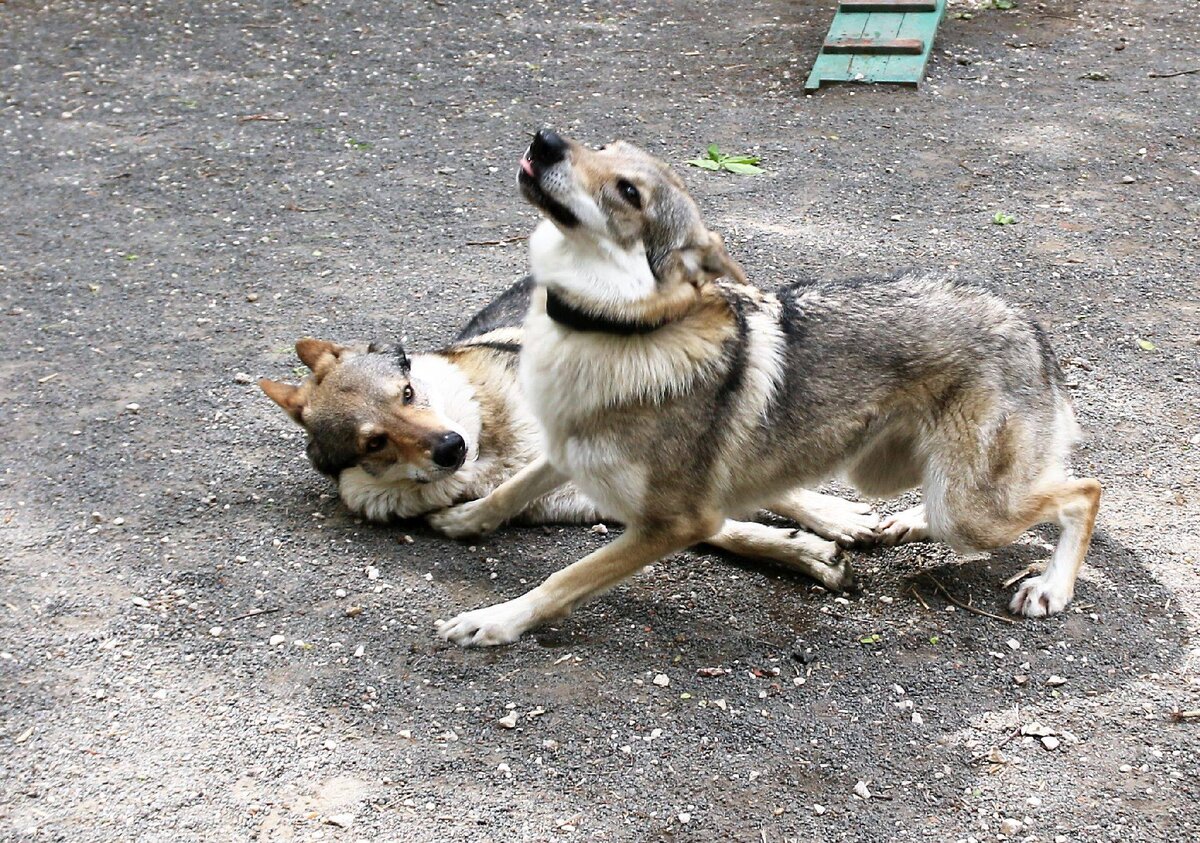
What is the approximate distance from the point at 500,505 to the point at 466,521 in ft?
0.66

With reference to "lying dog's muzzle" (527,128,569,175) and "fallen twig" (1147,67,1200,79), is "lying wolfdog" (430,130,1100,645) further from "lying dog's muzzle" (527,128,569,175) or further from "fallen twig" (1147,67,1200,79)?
"fallen twig" (1147,67,1200,79)

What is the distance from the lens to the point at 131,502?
5.30 meters

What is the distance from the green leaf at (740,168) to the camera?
859 centimetres

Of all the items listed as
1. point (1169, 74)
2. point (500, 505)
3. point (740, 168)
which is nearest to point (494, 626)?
point (500, 505)

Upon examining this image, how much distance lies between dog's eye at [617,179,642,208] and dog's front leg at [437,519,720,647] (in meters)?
1.21

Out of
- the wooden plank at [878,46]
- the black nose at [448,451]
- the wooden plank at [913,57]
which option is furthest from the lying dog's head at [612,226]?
the wooden plank at [878,46]

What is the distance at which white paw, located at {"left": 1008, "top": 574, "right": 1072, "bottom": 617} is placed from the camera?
4504 mm

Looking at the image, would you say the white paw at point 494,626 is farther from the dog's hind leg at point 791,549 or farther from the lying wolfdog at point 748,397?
the dog's hind leg at point 791,549

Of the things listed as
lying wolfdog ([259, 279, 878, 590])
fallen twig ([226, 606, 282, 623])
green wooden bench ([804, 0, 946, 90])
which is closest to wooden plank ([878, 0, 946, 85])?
green wooden bench ([804, 0, 946, 90])

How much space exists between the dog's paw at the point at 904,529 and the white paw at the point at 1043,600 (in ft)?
1.89

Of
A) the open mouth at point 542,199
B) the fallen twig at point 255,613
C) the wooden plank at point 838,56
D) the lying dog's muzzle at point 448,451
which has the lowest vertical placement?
the fallen twig at point 255,613

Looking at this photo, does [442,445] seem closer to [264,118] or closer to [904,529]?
[904,529]

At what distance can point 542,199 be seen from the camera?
3.78m

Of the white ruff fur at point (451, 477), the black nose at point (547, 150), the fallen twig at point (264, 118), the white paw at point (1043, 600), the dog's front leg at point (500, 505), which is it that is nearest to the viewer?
the black nose at point (547, 150)
